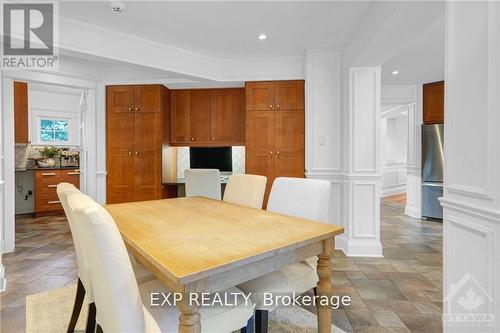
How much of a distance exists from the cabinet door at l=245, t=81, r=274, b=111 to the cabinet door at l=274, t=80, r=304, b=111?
2.8 inches

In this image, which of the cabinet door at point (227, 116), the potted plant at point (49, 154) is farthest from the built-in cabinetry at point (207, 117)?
the potted plant at point (49, 154)

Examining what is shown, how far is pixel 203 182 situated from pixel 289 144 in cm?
133

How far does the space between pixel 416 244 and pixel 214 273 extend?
3592mm

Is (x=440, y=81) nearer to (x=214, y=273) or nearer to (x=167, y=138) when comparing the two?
(x=167, y=138)

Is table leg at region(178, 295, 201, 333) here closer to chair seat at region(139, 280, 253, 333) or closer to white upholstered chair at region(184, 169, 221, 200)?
chair seat at region(139, 280, 253, 333)

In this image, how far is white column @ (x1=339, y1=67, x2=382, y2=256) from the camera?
310 centimetres

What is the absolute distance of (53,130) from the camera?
574 centimetres

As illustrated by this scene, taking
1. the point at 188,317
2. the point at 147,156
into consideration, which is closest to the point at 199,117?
the point at 147,156

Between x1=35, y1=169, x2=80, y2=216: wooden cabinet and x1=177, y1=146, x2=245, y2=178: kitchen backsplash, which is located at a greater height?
x1=177, y1=146, x2=245, y2=178: kitchen backsplash

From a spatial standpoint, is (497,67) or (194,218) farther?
(194,218)

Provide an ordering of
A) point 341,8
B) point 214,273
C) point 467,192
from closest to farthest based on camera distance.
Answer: point 214,273 < point 467,192 < point 341,8

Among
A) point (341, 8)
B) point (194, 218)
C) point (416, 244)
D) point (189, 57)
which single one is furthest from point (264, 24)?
point (416, 244)

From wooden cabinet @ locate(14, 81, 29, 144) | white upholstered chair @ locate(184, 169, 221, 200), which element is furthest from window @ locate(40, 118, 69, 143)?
white upholstered chair @ locate(184, 169, 221, 200)

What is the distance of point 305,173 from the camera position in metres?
3.58
